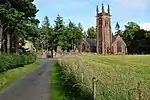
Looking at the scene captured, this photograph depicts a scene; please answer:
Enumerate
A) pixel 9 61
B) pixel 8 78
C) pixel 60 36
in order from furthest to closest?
pixel 60 36 → pixel 9 61 → pixel 8 78

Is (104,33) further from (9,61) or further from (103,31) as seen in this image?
(9,61)

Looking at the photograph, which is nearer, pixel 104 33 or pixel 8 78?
pixel 8 78

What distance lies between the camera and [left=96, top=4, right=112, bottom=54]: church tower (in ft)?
448

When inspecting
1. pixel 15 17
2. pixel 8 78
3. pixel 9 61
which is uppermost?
pixel 15 17

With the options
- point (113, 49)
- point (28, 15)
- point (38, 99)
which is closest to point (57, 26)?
point (113, 49)

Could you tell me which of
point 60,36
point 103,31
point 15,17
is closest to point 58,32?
point 60,36

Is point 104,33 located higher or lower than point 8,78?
higher

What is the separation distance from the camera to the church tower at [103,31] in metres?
136

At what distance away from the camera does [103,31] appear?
447ft

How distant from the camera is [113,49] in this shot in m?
148

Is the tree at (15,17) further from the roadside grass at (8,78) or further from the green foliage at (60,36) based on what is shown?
the green foliage at (60,36)

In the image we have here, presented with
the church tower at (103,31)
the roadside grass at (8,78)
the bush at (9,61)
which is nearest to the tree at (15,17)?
the bush at (9,61)

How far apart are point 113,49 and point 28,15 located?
105m

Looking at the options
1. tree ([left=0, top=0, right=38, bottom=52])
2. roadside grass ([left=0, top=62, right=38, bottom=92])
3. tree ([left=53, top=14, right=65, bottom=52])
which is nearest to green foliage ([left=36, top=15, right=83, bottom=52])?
tree ([left=53, top=14, right=65, bottom=52])
